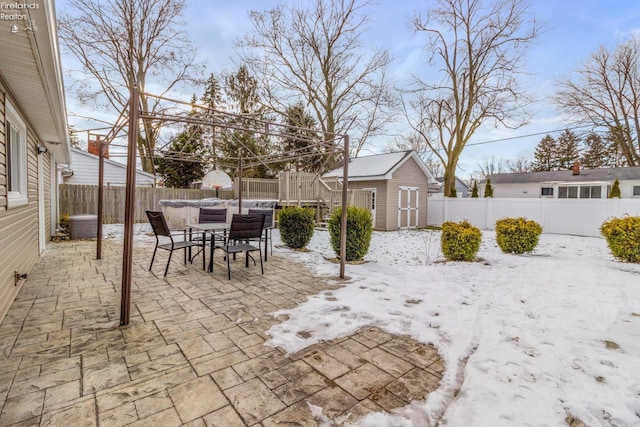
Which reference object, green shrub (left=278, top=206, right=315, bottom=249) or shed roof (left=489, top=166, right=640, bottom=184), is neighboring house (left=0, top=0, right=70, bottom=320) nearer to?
green shrub (left=278, top=206, right=315, bottom=249)

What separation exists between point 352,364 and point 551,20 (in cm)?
1692

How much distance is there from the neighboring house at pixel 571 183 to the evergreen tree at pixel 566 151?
9647 millimetres

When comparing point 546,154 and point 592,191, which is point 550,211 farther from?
point 546,154

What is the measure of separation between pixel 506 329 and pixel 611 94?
21.2 metres

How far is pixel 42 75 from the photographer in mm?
3090

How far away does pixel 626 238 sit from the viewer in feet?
18.7

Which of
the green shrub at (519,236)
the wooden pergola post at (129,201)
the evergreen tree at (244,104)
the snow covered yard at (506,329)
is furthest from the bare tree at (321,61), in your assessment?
the wooden pergola post at (129,201)

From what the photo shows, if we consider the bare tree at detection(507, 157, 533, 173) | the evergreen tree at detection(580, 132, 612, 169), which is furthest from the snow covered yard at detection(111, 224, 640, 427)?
the bare tree at detection(507, 157, 533, 173)

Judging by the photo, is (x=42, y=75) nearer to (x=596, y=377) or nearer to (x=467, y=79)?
(x=596, y=377)

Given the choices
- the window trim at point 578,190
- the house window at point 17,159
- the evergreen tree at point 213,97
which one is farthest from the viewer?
the evergreen tree at point 213,97

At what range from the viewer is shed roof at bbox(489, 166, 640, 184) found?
60.3ft

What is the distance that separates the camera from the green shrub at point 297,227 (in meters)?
7.32

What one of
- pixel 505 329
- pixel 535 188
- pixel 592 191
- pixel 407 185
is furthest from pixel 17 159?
pixel 592 191

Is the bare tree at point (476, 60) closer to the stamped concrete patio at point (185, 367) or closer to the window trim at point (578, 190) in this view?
the window trim at point (578, 190)
